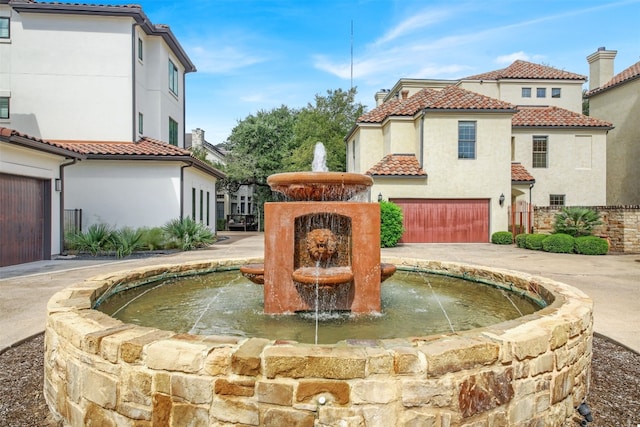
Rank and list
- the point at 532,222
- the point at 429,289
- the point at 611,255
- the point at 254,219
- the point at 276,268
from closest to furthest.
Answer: the point at 276,268 < the point at 429,289 < the point at 611,255 < the point at 532,222 < the point at 254,219

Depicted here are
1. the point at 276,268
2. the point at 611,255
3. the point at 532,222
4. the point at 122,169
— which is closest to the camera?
the point at 276,268

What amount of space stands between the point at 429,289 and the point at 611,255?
12910 mm

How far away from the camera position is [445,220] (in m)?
19.9

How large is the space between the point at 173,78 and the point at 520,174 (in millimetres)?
20209

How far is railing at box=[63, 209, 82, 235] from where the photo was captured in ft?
51.3

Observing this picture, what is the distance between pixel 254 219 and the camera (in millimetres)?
35875

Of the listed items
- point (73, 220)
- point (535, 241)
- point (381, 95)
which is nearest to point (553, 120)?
point (535, 241)

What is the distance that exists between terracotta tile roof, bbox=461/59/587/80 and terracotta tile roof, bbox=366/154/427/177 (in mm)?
10881

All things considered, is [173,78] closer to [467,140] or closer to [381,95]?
[467,140]

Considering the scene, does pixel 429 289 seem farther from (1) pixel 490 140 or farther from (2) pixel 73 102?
(2) pixel 73 102

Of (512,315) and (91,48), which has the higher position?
(91,48)

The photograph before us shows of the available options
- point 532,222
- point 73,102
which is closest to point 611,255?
point 532,222

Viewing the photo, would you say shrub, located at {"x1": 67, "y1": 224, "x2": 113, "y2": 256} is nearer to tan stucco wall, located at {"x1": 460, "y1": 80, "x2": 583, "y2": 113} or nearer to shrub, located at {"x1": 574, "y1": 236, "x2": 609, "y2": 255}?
shrub, located at {"x1": 574, "y1": 236, "x2": 609, "y2": 255}

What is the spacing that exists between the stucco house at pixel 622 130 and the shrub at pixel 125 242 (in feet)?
88.6
